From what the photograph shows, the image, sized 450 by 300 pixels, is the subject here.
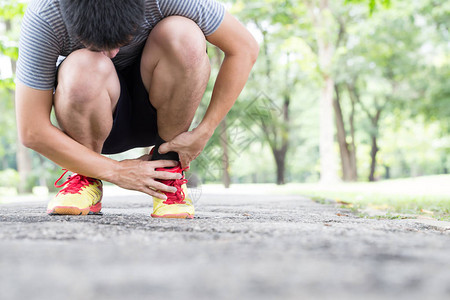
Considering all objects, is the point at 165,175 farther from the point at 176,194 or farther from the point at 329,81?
the point at 329,81

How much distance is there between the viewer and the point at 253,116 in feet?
24.8

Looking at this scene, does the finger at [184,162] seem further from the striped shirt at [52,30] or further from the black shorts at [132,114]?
the striped shirt at [52,30]

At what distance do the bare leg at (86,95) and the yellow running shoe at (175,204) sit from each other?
332mm

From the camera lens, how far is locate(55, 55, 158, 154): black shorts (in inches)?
77.8

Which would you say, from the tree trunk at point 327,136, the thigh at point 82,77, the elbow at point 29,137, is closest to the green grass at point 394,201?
the thigh at point 82,77

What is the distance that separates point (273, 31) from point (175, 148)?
39.7ft

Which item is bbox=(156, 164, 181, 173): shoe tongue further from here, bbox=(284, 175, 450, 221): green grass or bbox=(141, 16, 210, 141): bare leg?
bbox=(284, 175, 450, 221): green grass

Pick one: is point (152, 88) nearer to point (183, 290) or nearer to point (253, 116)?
point (183, 290)

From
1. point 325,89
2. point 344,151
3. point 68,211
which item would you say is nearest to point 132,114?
point 68,211

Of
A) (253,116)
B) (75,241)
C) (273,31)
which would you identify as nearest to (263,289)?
(75,241)

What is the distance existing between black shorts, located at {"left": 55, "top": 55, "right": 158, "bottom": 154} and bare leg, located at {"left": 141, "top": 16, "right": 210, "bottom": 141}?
7 centimetres

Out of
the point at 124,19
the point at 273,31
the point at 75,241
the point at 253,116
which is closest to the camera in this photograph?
the point at 75,241

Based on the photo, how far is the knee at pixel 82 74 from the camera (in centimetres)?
161

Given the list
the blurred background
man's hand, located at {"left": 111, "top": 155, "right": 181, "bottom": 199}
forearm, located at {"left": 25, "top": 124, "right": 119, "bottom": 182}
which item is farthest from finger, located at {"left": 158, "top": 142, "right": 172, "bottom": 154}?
the blurred background
